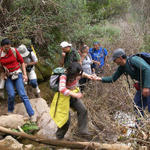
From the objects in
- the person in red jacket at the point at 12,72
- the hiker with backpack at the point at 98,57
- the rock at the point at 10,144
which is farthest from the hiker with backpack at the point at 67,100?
the hiker with backpack at the point at 98,57

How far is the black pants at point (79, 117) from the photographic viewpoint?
3986mm

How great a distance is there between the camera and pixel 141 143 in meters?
3.42

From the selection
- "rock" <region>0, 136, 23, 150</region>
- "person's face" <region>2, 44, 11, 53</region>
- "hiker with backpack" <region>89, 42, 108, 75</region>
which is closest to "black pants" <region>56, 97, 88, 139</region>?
"rock" <region>0, 136, 23, 150</region>

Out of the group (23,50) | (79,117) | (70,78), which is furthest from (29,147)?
(23,50)

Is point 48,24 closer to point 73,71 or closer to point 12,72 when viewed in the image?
point 12,72

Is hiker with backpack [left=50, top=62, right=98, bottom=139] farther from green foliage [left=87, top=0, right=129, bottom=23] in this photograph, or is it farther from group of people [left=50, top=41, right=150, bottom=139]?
green foliage [left=87, top=0, right=129, bottom=23]

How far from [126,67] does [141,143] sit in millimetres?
1320

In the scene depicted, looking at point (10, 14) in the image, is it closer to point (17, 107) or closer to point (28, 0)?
point (28, 0)

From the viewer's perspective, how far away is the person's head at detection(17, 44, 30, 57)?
5250mm

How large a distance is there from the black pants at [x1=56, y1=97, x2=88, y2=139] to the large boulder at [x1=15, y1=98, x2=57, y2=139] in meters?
0.40

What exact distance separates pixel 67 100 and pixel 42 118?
1.62m

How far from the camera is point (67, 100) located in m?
3.78

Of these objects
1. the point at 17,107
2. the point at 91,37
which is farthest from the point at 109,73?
the point at 17,107

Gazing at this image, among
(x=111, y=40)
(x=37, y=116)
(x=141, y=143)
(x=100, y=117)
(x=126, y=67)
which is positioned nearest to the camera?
(x=141, y=143)
